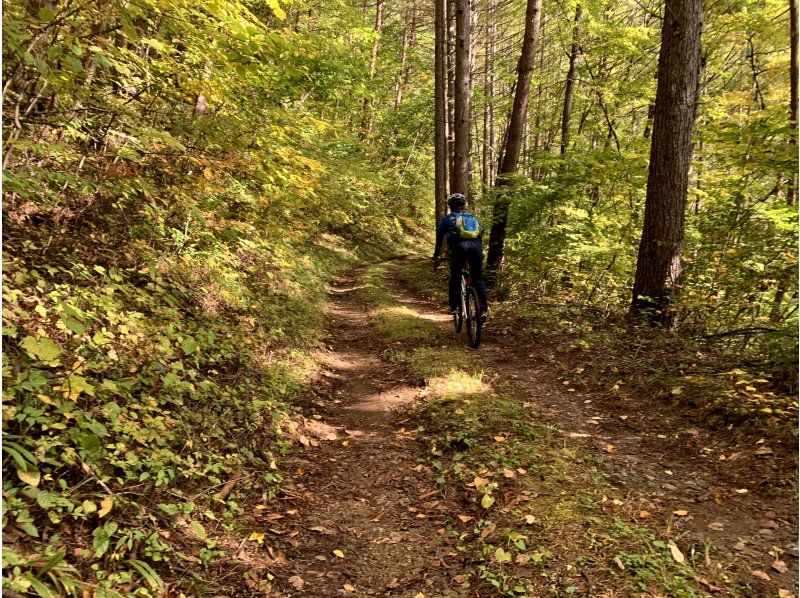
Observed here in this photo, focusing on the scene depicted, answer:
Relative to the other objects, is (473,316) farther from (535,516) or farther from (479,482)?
(535,516)

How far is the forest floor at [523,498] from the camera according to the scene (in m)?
3.29

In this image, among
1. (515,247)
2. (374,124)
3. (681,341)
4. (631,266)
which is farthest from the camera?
(374,124)

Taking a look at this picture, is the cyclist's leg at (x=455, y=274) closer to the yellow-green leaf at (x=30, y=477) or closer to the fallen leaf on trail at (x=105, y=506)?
the fallen leaf on trail at (x=105, y=506)

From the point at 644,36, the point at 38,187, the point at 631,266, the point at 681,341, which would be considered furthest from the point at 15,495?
the point at 644,36

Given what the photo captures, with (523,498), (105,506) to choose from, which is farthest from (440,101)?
(105,506)

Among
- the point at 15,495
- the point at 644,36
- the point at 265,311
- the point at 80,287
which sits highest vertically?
the point at 644,36

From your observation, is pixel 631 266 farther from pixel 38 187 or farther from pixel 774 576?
pixel 38 187

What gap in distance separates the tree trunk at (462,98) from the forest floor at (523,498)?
27.2ft

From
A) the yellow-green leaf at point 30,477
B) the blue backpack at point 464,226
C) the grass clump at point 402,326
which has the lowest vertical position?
the yellow-green leaf at point 30,477

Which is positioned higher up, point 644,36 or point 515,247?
point 644,36

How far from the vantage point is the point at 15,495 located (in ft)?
9.39

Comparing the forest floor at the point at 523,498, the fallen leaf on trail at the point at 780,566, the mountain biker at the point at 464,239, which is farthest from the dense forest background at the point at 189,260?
the mountain biker at the point at 464,239

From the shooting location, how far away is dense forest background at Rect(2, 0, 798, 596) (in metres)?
3.23

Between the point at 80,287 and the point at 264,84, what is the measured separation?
4064 millimetres
